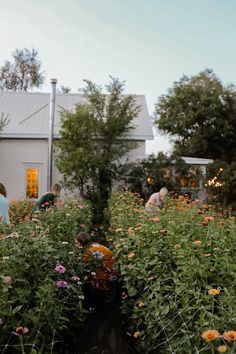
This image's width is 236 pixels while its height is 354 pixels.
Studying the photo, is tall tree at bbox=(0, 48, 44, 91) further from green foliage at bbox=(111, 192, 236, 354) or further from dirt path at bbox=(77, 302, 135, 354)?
green foliage at bbox=(111, 192, 236, 354)

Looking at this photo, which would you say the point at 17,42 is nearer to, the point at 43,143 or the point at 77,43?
the point at 77,43

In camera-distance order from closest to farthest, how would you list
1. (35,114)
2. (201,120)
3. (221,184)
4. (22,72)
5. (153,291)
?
(153,291) < (35,114) < (221,184) < (201,120) < (22,72)

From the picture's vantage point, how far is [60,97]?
74.2 ft

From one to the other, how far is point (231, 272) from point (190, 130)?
36.5 m

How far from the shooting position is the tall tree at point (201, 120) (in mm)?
36719

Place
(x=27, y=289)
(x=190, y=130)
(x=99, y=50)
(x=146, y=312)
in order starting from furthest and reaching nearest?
1. (x=190, y=130)
2. (x=99, y=50)
3. (x=146, y=312)
4. (x=27, y=289)

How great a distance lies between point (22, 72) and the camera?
1533 inches

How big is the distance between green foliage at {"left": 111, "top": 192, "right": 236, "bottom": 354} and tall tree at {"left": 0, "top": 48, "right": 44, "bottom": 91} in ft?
119

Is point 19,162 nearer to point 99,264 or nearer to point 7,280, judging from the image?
point 99,264

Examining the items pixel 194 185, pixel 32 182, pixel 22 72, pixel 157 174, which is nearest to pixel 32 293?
pixel 157 174

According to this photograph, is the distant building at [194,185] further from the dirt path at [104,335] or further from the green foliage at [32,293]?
the green foliage at [32,293]

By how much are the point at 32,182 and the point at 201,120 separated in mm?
22715

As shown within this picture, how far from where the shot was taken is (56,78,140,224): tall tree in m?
17.6

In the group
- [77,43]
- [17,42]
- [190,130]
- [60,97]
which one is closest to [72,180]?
[60,97]
